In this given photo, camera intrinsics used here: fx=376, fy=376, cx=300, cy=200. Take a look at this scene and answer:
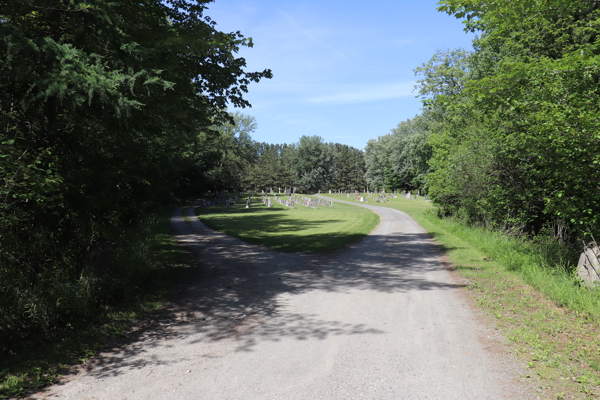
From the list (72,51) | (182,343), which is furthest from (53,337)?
(72,51)

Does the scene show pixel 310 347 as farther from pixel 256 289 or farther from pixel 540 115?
pixel 540 115

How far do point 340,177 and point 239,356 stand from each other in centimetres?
10440

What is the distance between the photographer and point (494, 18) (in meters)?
8.88

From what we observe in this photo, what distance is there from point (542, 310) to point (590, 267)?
1.98m

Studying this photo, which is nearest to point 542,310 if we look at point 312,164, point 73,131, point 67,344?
point 67,344

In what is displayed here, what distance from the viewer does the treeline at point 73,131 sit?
18.6ft

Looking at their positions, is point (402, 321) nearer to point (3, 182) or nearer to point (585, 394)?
point (585, 394)

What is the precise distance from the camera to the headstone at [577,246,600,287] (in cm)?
767

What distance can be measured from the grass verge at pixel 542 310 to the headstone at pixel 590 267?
261 mm

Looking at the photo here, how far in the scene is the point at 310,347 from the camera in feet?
17.7

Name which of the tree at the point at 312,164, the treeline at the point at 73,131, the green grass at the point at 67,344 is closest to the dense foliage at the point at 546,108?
the treeline at the point at 73,131

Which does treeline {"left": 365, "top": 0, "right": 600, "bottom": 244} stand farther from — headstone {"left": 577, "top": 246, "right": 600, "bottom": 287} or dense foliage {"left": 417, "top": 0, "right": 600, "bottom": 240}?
headstone {"left": 577, "top": 246, "right": 600, "bottom": 287}

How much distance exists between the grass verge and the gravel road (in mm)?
333

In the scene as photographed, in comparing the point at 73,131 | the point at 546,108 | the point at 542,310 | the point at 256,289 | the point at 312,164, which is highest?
the point at 312,164
